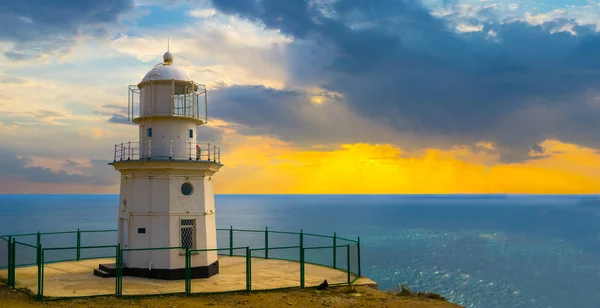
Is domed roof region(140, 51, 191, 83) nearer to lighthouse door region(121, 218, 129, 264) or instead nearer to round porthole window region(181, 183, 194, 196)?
round porthole window region(181, 183, 194, 196)

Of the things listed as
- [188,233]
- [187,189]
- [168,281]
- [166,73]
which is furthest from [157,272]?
[166,73]

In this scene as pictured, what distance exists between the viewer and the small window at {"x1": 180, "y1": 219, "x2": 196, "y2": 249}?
854 inches

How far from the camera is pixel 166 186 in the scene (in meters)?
21.4

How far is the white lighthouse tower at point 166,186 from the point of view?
69.7ft

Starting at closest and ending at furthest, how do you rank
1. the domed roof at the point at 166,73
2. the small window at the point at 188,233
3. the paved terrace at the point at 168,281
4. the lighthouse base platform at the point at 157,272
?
the paved terrace at the point at 168,281, the lighthouse base platform at the point at 157,272, the small window at the point at 188,233, the domed roof at the point at 166,73

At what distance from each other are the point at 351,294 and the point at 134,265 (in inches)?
389

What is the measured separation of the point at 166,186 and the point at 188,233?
7.87 feet

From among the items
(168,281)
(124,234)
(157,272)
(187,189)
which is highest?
(187,189)

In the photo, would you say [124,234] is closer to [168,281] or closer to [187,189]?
[168,281]

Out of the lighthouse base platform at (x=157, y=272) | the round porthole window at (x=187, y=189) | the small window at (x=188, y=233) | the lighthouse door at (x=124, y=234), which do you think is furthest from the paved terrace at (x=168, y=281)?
the round porthole window at (x=187, y=189)

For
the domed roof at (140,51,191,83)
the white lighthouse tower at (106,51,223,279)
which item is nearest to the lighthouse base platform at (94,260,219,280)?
the white lighthouse tower at (106,51,223,279)

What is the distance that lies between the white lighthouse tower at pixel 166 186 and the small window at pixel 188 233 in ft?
0.15

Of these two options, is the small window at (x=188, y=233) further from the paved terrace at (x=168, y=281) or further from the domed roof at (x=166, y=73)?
the domed roof at (x=166, y=73)

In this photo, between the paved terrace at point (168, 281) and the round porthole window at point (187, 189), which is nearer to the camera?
the paved terrace at point (168, 281)
